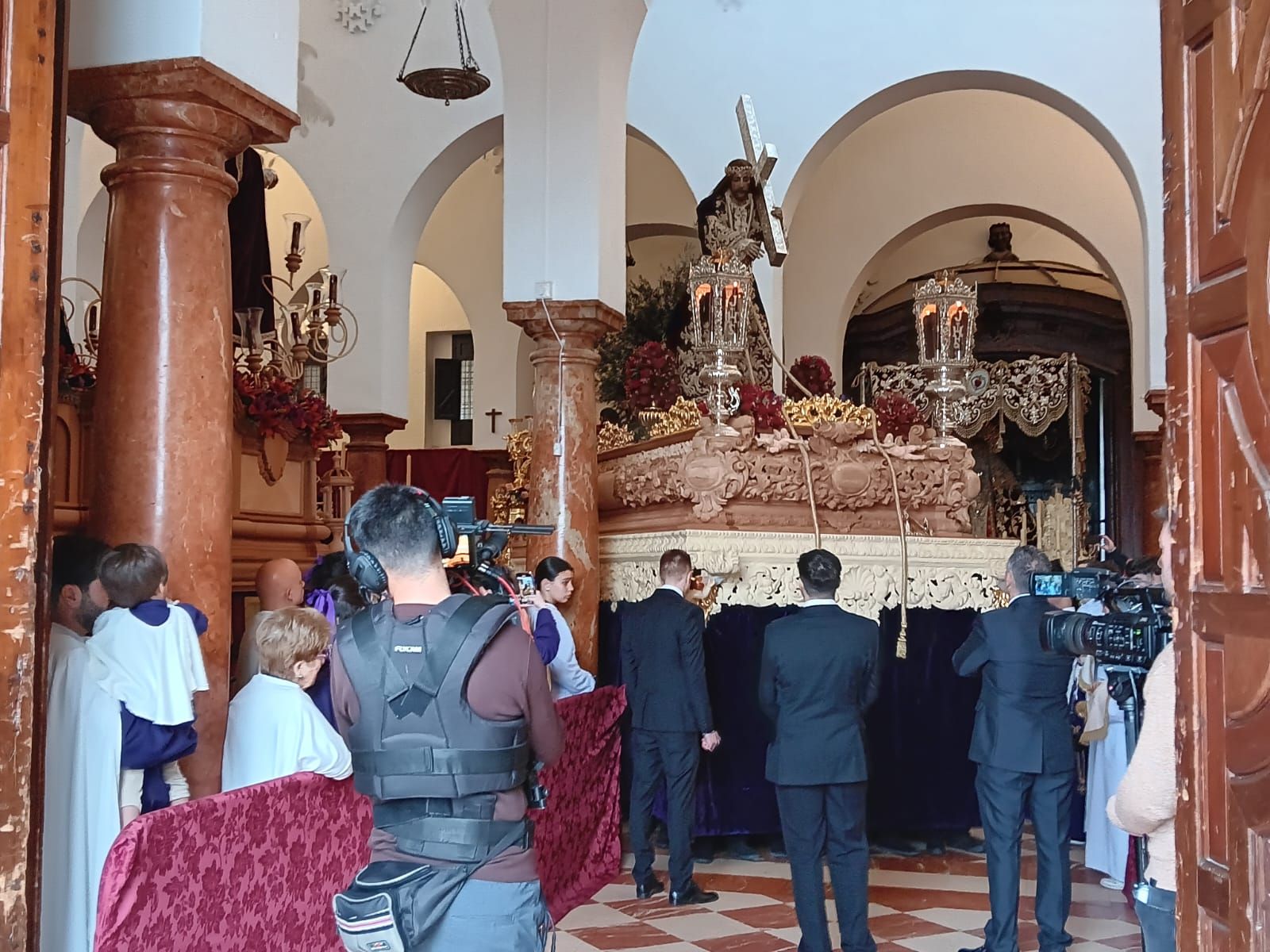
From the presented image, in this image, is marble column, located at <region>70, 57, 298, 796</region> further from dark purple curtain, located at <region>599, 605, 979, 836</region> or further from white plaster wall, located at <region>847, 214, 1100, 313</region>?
white plaster wall, located at <region>847, 214, 1100, 313</region>

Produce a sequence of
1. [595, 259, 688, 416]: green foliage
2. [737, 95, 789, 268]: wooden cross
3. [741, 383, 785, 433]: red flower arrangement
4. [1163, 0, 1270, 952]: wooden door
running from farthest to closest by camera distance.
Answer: [595, 259, 688, 416]: green foliage < [737, 95, 789, 268]: wooden cross < [741, 383, 785, 433]: red flower arrangement < [1163, 0, 1270, 952]: wooden door

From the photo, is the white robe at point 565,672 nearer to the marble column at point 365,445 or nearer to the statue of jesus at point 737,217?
the statue of jesus at point 737,217

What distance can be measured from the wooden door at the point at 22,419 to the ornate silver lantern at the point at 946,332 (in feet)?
17.8

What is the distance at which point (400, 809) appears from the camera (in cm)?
296

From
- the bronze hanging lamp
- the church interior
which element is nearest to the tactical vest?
the church interior

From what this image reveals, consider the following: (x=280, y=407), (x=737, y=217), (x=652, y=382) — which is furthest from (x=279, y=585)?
(x=737, y=217)

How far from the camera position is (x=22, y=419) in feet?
8.87

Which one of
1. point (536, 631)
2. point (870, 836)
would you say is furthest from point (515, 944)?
point (870, 836)

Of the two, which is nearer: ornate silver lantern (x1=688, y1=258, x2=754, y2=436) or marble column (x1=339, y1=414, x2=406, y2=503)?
ornate silver lantern (x1=688, y1=258, x2=754, y2=436)

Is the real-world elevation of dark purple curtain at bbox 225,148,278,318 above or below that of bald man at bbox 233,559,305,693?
above

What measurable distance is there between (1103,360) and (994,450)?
1.65m

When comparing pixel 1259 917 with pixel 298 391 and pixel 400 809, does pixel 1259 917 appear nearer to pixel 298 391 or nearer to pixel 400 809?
pixel 400 809

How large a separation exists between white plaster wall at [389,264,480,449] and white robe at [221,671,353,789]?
1485 centimetres

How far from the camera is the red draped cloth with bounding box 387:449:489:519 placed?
Answer: 16.2m
